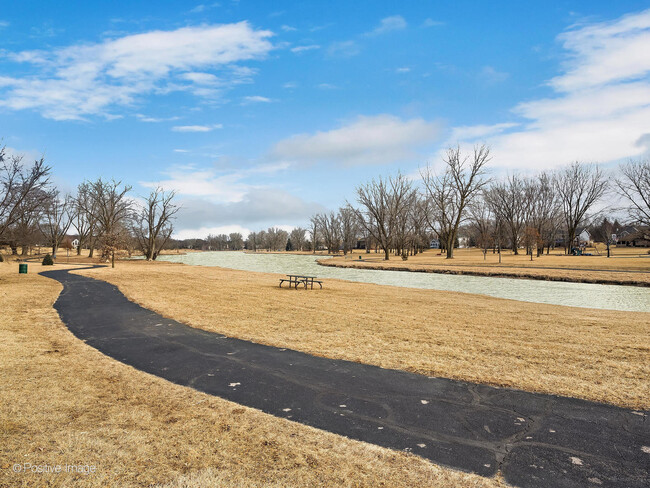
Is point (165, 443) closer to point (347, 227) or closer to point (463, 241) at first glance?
point (347, 227)

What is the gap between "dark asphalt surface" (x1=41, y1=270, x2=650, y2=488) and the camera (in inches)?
155

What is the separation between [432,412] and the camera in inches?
204

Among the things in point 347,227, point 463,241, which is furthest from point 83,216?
point 463,241

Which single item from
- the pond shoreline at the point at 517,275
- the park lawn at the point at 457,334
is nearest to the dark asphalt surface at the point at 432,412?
the park lawn at the point at 457,334

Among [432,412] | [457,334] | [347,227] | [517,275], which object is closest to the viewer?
[432,412]

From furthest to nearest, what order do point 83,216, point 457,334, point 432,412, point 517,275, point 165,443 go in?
point 83,216 < point 517,275 < point 457,334 < point 432,412 < point 165,443

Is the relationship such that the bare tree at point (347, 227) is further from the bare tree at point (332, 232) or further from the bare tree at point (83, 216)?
the bare tree at point (83, 216)

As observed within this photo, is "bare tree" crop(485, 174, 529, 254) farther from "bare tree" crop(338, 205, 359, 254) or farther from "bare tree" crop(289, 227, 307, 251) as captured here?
"bare tree" crop(289, 227, 307, 251)

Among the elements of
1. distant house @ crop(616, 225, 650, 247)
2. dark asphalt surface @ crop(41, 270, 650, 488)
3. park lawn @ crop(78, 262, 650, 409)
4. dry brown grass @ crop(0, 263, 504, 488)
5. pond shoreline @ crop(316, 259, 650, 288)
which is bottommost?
pond shoreline @ crop(316, 259, 650, 288)

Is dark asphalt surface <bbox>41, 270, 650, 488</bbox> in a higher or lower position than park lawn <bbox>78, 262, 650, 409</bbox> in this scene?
higher

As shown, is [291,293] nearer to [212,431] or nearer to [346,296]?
[346,296]

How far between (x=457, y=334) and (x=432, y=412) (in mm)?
5264

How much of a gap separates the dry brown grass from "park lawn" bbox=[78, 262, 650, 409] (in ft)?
10.5

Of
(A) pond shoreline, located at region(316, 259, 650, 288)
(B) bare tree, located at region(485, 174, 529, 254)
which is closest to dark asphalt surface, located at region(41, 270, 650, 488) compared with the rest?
(A) pond shoreline, located at region(316, 259, 650, 288)
